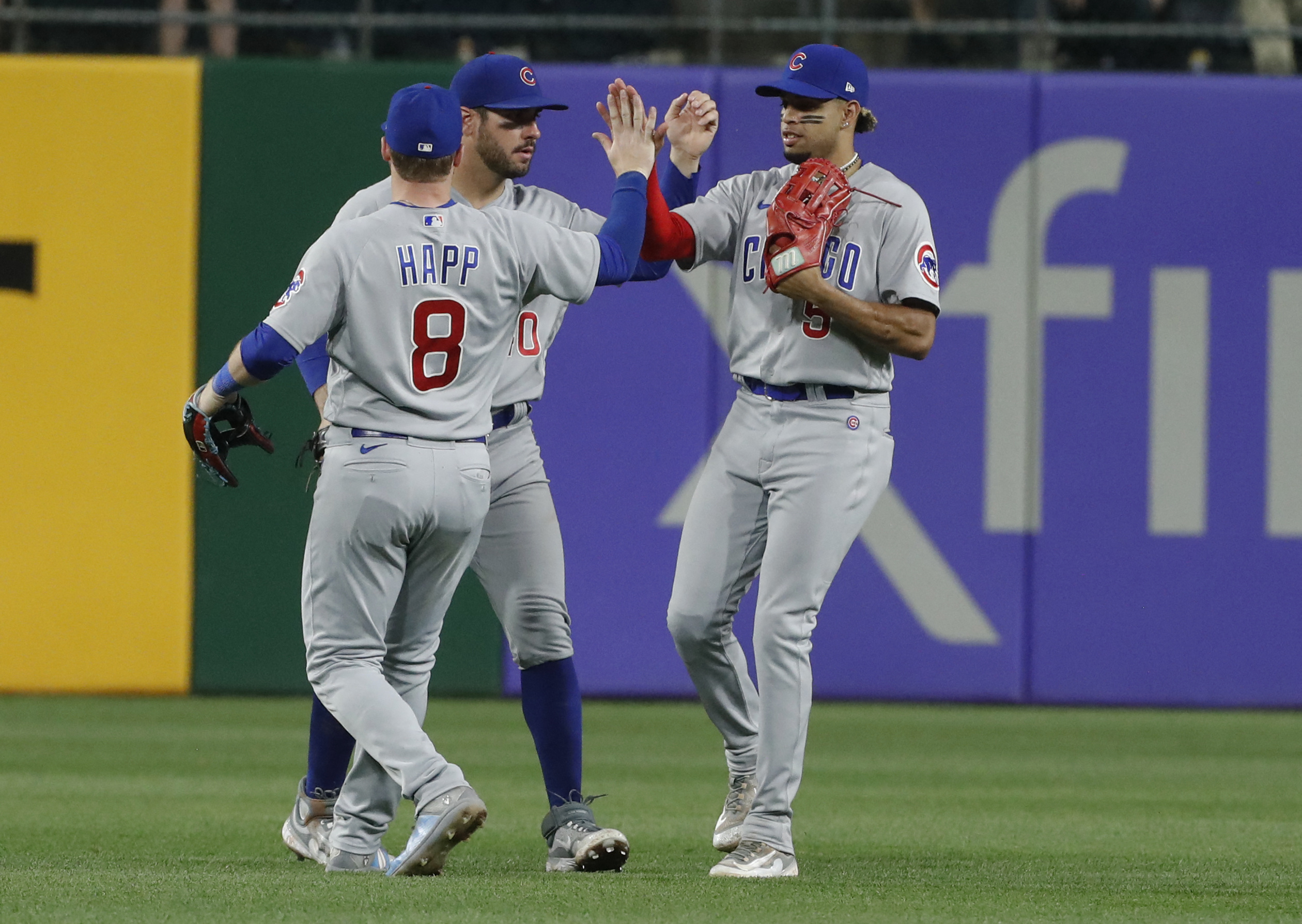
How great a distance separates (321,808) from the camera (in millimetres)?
4559

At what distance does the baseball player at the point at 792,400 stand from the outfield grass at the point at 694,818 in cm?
46

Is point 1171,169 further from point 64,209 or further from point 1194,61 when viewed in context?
point 64,209

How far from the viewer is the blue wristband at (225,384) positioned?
3941mm

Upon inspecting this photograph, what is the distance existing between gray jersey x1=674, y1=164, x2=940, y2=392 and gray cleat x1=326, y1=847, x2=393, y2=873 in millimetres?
1462

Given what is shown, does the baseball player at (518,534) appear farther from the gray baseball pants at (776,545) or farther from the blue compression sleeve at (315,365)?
the gray baseball pants at (776,545)

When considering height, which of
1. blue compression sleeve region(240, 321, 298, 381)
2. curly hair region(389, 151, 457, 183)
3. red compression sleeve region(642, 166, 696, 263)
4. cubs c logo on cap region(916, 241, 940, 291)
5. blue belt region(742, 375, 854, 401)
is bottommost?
blue belt region(742, 375, 854, 401)

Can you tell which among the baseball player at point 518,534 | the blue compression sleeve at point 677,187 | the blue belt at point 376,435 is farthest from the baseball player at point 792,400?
the blue belt at point 376,435

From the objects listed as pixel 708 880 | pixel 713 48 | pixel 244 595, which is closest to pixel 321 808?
pixel 708 880

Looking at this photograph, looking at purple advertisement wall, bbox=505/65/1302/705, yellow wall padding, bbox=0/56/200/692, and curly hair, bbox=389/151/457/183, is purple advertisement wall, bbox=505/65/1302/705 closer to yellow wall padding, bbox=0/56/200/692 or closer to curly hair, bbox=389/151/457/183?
yellow wall padding, bbox=0/56/200/692

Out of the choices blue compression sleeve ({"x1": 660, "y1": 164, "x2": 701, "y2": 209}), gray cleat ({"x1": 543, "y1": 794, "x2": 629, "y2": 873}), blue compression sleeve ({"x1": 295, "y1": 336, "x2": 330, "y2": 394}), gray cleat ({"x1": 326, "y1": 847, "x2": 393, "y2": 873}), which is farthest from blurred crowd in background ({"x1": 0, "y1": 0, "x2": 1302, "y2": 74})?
gray cleat ({"x1": 326, "y1": 847, "x2": 393, "y2": 873})

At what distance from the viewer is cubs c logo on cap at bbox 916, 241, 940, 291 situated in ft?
14.4

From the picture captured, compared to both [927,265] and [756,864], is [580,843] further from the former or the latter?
[927,265]

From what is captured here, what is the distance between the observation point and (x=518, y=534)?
4535 mm

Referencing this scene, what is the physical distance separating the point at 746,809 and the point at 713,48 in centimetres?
536
